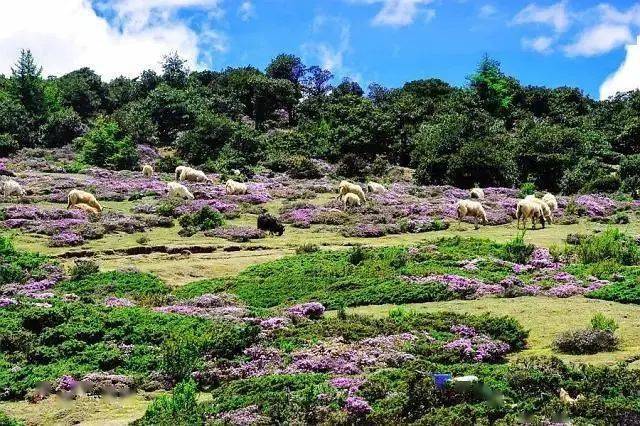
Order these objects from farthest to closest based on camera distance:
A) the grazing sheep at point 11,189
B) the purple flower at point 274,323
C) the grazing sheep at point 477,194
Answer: the grazing sheep at point 477,194 < the grazing sheep at point 11,189 < the purple flower at point 274,323

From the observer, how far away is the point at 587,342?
13078 millimetres

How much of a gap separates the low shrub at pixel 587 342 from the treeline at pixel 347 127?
112 feet

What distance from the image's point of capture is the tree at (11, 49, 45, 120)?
66.5m

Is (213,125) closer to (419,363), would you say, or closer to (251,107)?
(251,107)

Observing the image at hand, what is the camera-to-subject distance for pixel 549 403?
9883mm

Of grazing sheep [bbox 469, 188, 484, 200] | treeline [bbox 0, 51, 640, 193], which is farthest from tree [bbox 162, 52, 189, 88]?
grazing sheep [bbox 469, 188, 484, 200]

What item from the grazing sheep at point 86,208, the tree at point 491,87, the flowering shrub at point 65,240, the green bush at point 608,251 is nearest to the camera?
the green bush at point 608,251

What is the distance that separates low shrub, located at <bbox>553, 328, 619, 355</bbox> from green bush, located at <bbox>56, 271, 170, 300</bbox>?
10.8 m

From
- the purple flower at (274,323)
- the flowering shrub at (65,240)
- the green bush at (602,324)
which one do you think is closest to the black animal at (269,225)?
the flowering shrub at (65,240)

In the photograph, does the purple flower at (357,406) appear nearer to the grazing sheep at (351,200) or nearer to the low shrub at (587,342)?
the low shrub at (587,342)

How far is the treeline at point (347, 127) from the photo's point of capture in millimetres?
51719

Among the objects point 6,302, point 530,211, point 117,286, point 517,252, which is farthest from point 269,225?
point 6,302

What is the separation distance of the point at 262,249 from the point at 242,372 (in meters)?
13.8

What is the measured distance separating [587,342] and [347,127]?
1924 inches
